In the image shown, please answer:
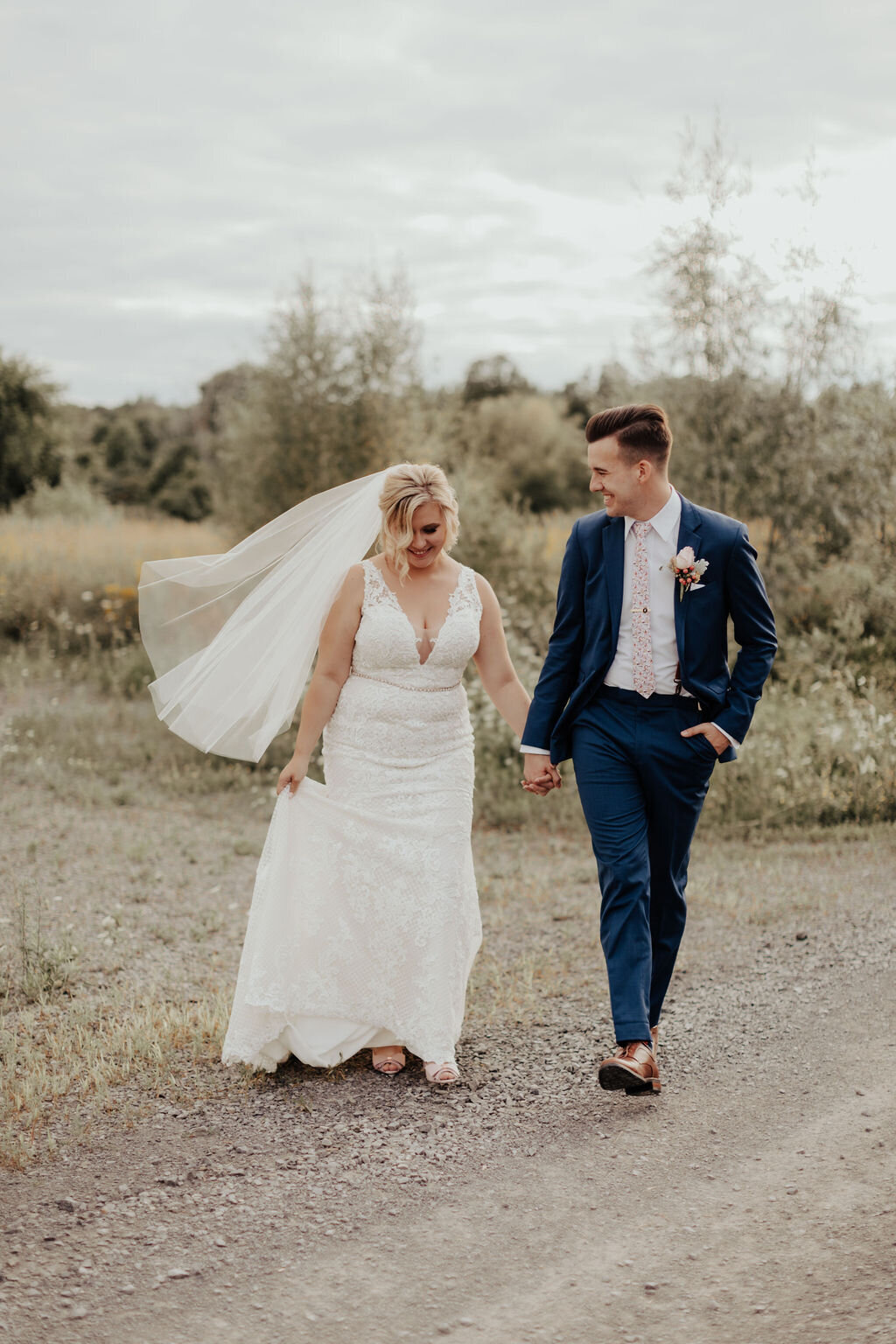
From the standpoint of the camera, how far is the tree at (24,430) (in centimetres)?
2700

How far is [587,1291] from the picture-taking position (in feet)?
9.93

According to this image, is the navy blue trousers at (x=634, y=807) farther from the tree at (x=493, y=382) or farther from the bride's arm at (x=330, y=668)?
the tree at (x=493, y=382)

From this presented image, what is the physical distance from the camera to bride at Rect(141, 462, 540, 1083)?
4.48 metres

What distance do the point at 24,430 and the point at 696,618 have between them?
25.6 meters

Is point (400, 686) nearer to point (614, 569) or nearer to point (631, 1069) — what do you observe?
point (614, 569)

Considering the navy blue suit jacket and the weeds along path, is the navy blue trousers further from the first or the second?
the weeds along path

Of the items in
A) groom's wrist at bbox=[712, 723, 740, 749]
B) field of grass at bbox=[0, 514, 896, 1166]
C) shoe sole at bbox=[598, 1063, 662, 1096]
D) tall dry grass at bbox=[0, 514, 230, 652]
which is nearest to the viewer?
shoe sole at bbox=[598, 1063, 662, 1096]

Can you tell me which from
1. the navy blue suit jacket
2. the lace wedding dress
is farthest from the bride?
the navy blue suit jacket

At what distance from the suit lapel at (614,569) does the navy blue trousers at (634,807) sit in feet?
0.83

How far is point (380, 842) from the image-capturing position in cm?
453

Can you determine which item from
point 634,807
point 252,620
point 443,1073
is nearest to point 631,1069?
point 443,1073

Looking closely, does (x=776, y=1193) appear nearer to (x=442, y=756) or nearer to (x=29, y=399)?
(x=442, y=756)

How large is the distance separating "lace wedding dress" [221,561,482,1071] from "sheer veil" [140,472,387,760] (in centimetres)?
34

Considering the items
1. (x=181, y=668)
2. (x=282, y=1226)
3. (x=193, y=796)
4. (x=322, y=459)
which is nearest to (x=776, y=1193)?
(x=282, y=1226)
